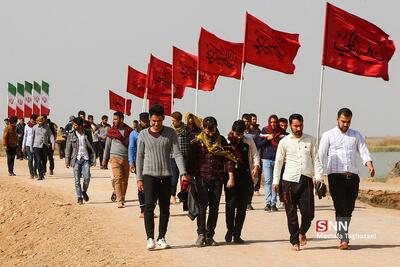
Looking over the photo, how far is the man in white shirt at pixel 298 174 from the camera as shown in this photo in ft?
33.2

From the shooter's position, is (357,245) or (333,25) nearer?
(357,245)

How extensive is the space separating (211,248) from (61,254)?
2.33 metres

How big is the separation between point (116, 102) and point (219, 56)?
635 inches

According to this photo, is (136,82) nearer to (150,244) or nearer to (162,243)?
(162,243)

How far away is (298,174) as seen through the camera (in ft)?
33.2

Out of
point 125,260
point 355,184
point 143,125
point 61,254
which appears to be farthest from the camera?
point 143,125

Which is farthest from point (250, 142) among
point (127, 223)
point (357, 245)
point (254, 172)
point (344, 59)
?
point (344, 59)

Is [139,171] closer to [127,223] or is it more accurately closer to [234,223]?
[234,223]

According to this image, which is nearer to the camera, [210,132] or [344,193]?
[344,193]

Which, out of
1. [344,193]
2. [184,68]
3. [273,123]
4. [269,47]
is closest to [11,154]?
[184,68]

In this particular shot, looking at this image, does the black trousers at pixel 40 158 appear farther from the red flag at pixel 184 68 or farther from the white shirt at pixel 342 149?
the white shirt at pixel 342 149

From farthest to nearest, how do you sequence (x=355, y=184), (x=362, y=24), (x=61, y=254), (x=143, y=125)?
(x=362, y=24) < (x=143, y=125) < (x=61, y=254) < (x=355, y=184)

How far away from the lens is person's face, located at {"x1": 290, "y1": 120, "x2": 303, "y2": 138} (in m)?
10.1

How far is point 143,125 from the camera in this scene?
13.2 metres
